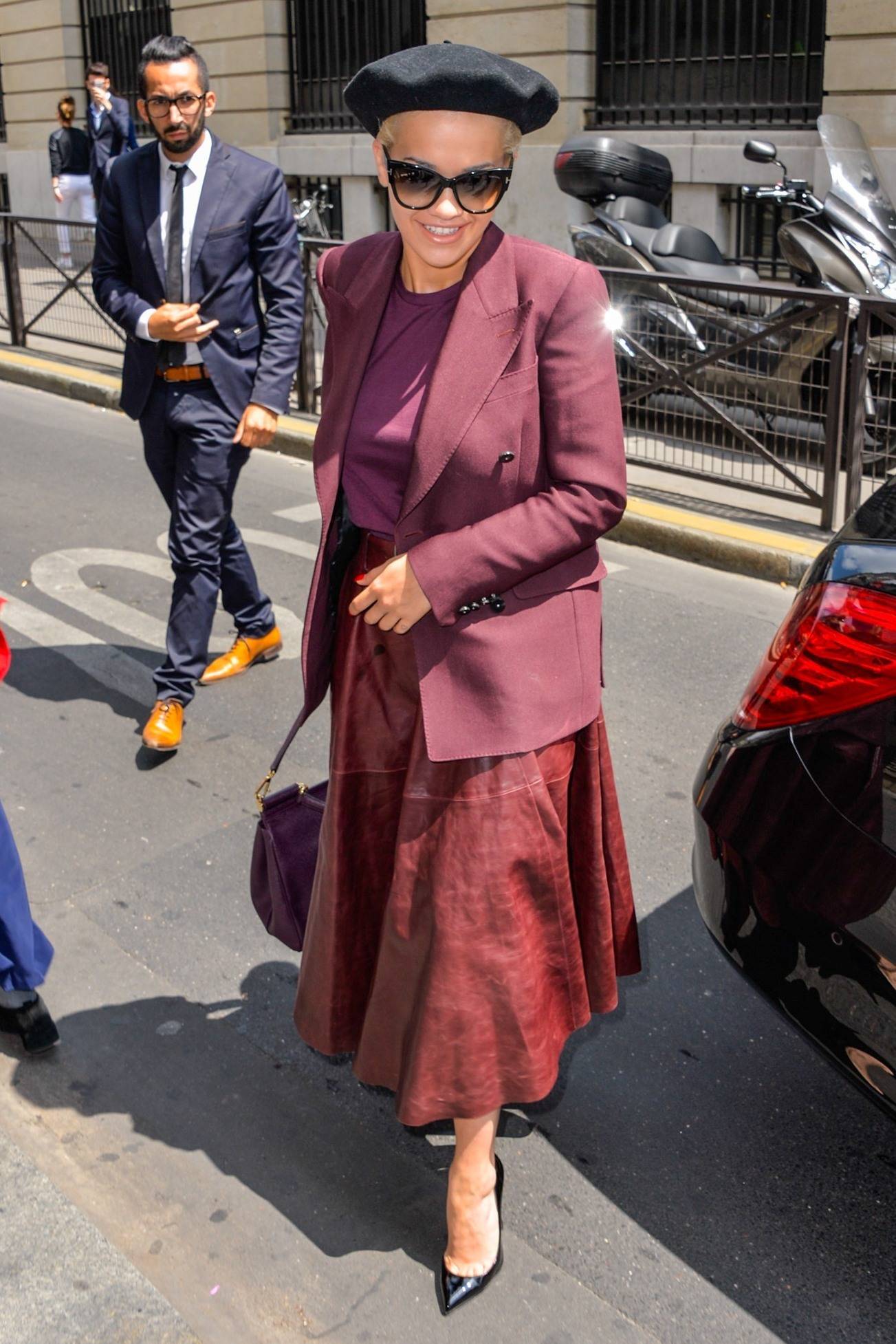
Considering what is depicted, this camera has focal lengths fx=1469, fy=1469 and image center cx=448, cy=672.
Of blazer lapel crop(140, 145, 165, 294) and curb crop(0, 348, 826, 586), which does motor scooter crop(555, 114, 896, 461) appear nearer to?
curb crop(0, 348, 826, 586)

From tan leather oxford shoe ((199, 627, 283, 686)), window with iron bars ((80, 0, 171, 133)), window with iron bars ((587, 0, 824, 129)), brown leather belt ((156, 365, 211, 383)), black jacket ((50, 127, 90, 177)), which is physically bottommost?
tan leather oxford shoe ((199, 627, 283, 686))

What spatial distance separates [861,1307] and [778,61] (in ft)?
44.9

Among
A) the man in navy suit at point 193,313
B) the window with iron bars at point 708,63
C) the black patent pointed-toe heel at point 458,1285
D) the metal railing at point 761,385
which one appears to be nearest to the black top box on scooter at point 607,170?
the metal railing at point 761,385

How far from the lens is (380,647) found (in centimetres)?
258

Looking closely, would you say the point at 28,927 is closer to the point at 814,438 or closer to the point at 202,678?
the point at 202,678

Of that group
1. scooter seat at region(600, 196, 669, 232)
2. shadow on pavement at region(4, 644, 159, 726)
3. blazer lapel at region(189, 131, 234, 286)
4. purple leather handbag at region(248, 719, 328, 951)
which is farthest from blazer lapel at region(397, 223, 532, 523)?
scooter seat at region(600, 196, 669, 232)

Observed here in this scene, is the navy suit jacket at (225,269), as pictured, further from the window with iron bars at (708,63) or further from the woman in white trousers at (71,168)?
the woman in white trousers at (71,168)

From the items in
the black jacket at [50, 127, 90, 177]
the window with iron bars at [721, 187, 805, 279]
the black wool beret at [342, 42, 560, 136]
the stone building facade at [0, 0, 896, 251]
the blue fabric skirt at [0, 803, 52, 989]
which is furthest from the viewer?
the black jacket at [50, 127, 90, 177]

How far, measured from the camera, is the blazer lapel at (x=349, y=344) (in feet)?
8.14

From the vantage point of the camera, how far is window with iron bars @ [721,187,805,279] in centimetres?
1425

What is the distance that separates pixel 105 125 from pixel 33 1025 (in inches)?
597

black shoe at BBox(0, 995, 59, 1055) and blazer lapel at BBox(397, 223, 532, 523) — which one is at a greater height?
blazer lapel at BBox(397, 223, 532, 523)

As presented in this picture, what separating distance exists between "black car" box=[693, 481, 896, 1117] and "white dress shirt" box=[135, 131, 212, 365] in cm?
276

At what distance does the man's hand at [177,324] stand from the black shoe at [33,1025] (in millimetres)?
2218
